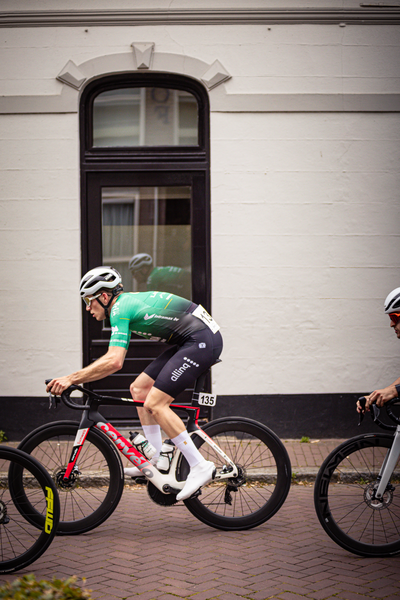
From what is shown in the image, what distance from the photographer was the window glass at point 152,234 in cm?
838

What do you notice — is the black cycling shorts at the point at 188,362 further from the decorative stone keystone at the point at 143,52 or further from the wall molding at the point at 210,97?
the decorative stone keystone at the point at 143,52

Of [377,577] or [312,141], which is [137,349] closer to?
[312,141]

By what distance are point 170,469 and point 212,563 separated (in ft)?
2.60

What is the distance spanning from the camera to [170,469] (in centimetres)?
459

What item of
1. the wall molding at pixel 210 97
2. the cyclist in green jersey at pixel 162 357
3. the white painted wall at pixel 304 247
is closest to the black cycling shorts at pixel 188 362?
the cyclist in green jersey at pixel 162 357

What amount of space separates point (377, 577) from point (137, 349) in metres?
4.90

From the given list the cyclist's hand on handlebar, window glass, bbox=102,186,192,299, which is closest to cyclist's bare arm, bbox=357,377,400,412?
the cyclist's hand on handlebar

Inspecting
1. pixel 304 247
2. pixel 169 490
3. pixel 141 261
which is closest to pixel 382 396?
pixel 169 490

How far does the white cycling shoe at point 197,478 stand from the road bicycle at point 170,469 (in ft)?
0.27

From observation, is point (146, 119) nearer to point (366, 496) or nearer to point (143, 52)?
point (143, 52)

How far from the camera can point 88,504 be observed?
463cm

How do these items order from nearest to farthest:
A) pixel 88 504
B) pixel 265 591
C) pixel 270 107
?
1. pixel 265 591
2. pixel 88 504
3. pixel 270 107

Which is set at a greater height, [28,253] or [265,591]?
[28,253]

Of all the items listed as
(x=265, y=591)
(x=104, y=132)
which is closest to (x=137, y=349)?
(x=104, y=132)
